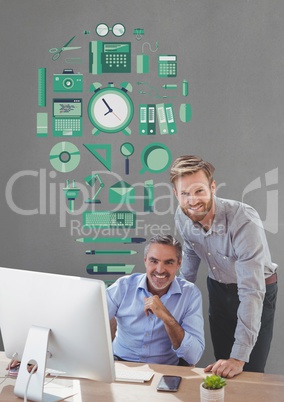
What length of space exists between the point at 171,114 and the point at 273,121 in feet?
1.98

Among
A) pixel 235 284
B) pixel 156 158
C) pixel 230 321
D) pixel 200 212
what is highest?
pixel 156 158

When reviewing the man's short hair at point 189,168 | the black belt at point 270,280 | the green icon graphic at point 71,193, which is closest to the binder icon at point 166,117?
the green icon graphic at point 71,193

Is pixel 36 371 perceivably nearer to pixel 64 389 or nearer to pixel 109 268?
pixel 64 389

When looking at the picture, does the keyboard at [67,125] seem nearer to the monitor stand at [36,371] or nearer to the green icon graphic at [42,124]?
the green icon graphic at [42,124]

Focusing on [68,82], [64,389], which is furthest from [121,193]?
[64,389]

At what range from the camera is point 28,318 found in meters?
2.01

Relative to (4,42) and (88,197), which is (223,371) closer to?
(88,197)

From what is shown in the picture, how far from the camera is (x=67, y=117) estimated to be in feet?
12.0

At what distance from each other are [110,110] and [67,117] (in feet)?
0.88

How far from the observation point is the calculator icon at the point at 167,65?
11.7 feet

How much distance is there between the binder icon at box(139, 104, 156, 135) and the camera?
3.61 meters

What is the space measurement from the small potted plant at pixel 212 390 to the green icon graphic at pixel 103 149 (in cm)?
199

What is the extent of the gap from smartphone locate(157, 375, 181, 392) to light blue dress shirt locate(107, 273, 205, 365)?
391 mm

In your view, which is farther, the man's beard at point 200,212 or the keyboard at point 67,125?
the keyboard at point 67,125
